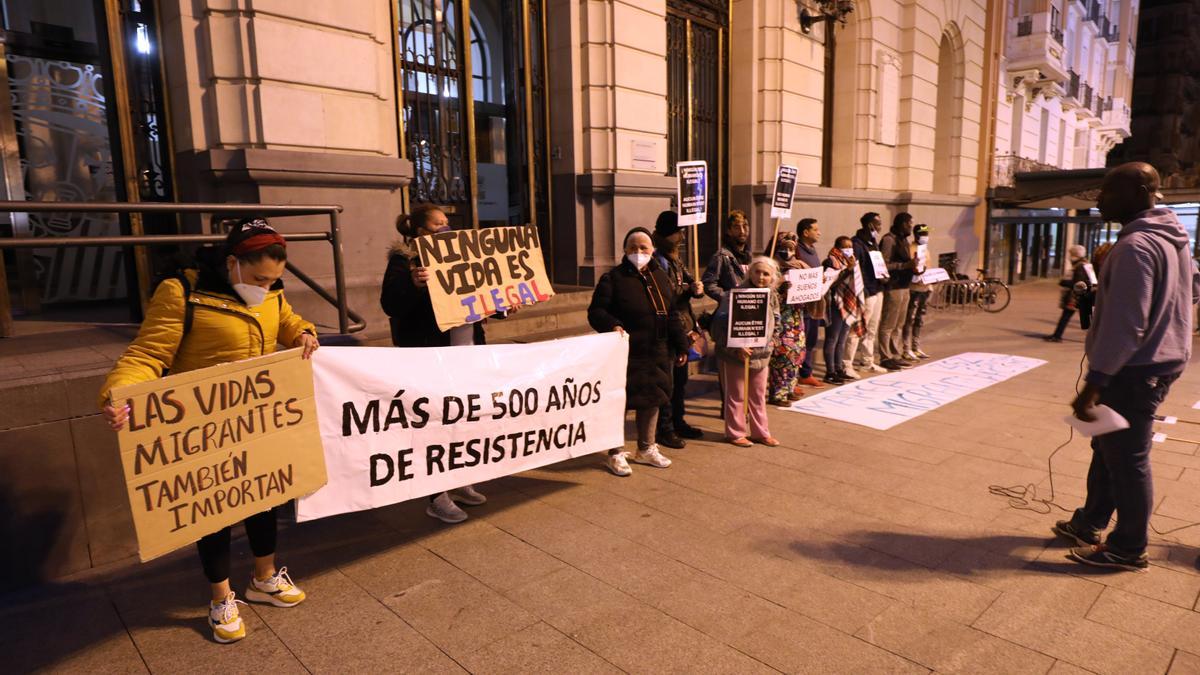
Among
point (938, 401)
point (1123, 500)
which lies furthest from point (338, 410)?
point (938, 401)

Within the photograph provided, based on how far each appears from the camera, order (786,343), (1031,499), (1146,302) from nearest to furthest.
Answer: (1146,302), (1031,499), (786,343)

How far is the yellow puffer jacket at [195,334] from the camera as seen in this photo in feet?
10.3

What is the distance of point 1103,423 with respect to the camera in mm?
3652

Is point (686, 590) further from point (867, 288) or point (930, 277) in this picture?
point (930, 277)

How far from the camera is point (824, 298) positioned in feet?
27.6

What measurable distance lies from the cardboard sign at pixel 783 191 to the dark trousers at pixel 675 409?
2596 millimetres

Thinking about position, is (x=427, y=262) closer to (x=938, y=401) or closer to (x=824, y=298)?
(x=824, y=298)

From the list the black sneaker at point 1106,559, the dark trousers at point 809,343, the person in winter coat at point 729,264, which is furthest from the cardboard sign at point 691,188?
the black sneaker at point 1106,559

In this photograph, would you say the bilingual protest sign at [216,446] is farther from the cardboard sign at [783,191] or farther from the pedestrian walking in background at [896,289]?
the pedestrian walking in background at [896,289]

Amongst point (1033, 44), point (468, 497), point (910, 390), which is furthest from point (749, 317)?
point (1033, 44)

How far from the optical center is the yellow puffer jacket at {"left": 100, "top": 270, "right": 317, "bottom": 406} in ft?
10.3

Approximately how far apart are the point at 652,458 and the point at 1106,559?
2971 millimetres

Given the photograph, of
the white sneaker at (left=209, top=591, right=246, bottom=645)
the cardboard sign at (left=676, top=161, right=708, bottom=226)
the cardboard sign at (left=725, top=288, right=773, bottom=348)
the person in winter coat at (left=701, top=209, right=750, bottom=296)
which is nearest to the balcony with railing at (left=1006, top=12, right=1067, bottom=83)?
the person in winter coat at (left=701, top=209, right=750, bottom=296)

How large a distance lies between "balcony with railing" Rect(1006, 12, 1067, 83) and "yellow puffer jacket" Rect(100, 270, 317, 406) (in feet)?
88.8
